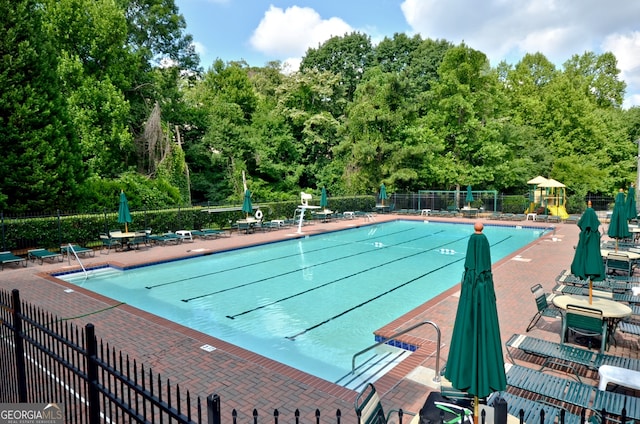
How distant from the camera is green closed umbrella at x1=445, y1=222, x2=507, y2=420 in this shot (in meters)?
3.20

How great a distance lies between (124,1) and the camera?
28.5 metres

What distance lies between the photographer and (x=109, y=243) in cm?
1550

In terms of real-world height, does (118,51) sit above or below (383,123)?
above

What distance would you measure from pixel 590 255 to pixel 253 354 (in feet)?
18.4

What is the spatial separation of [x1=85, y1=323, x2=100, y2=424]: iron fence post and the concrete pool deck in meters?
1.83

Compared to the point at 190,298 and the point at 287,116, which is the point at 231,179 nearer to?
the point at 287,116

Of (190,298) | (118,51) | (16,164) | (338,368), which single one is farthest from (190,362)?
(118,51)

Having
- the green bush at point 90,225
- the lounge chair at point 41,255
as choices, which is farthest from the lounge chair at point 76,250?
the green bush at point 90,225

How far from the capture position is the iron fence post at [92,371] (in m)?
2.98

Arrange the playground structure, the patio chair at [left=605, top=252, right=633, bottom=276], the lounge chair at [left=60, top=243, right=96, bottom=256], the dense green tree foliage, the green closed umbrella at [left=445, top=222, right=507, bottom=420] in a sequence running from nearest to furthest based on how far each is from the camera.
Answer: the green closed umbrella at [left=445, top=222, right=507, bottom=420] → the patio chair at [left=605, top=252, right=633, bottom=276] → the lounge chair at [left=60, top=243, right=96, bottom=256] → the dense green tree foliage → the playground structure

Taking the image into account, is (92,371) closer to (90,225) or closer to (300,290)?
(300,290)

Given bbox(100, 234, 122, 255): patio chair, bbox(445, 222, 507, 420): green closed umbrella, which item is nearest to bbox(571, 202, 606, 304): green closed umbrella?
bbox(445, 222, 507, 420): green closed umbrella

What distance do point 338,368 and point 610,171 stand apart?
36.4 m

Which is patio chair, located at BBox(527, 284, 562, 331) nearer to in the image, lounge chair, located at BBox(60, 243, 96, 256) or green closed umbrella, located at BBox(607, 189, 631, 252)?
green closed umbrella, located at BBox(607, 189, 631, 252)
